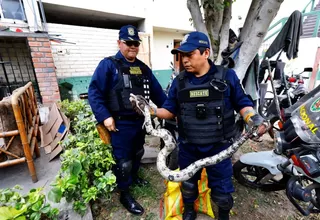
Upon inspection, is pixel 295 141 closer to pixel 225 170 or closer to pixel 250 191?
pixel 225 170

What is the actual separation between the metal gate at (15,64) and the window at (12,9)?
0.53 meters

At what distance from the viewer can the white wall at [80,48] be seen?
205 inches

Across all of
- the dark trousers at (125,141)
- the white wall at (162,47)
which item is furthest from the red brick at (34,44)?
the white wall at (162,47)

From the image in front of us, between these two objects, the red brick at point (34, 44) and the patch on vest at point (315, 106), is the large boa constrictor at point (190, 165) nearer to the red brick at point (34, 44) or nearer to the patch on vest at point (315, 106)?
the patch on vest at point (315, 106)

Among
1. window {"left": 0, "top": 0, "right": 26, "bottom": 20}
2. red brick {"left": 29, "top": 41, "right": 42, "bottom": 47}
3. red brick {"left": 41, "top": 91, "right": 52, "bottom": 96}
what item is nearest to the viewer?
red brick {"left": 29, "top": 41, "right": 42, "bottom": 47}

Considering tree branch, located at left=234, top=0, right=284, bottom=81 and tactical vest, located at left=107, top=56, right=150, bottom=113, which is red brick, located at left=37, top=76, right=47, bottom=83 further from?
tree branch, located at left=234, top=0, right=284, bottom=81

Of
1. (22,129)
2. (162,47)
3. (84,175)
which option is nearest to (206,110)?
(84,175)

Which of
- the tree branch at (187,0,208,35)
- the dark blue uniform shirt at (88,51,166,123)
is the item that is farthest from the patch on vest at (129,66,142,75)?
the tree branch at (187,0,208,35)

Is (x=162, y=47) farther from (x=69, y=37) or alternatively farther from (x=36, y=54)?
(x=36, y=54)

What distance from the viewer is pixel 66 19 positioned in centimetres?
658

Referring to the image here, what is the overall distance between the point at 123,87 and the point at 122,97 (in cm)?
10

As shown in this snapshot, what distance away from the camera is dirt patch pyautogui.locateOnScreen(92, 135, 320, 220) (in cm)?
196

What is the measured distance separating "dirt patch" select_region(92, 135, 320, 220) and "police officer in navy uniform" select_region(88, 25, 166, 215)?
142 mm

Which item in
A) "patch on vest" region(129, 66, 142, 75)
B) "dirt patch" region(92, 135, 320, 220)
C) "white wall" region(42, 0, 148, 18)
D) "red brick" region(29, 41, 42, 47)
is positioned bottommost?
"dirt patch" region(92, 135, 320, 220)
